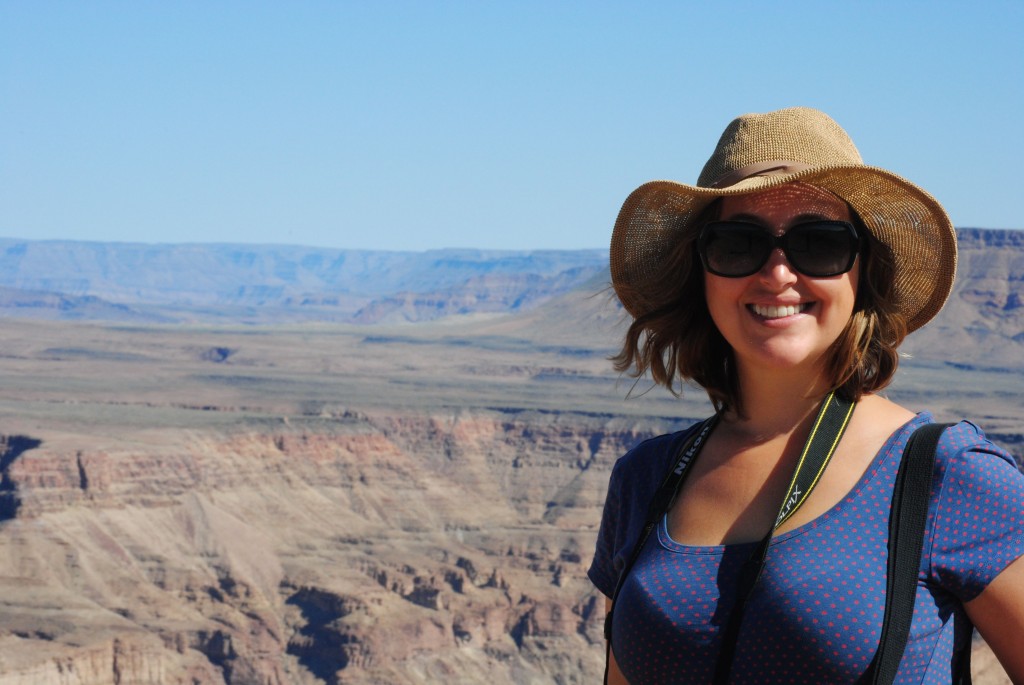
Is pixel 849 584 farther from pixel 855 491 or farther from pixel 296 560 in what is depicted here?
pixel 296 560

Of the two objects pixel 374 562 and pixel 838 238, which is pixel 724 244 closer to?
pixel 838 238

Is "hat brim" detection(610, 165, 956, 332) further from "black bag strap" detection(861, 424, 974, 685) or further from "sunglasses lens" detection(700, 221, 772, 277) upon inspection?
"black bag strap" detection(861, 424, 974, 685)

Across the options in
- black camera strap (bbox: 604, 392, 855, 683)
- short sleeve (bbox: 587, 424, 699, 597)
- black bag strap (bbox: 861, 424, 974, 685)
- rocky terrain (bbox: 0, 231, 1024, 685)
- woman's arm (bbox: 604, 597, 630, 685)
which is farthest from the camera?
rocky terrain (bbox: 0, 231, 1024, 685)

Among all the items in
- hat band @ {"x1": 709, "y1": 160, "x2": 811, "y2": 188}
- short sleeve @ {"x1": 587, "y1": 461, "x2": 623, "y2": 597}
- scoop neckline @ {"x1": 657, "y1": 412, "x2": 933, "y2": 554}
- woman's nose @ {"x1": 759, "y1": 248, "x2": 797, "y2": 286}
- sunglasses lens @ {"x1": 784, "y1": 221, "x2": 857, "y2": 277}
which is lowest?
short sleeve @ {"x1": 587, "y1": 461, "x2": 623, "y2": 597}

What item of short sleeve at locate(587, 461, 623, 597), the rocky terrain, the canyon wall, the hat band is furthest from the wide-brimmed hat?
the canyon wall

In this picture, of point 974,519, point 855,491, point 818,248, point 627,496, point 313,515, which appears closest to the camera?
point 974,519

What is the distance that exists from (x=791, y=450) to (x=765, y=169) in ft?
2.28

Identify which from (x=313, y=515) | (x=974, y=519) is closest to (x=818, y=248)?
(x=974, y=519)

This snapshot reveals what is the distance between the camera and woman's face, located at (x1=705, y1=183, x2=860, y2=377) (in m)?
3.58

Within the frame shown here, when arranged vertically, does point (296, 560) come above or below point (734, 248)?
below

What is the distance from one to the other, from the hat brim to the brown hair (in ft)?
0.12

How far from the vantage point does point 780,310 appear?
142 inches

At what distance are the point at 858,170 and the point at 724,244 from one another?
38 cm

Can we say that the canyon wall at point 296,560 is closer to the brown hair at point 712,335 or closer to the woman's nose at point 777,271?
the brown hair at point 712,335
